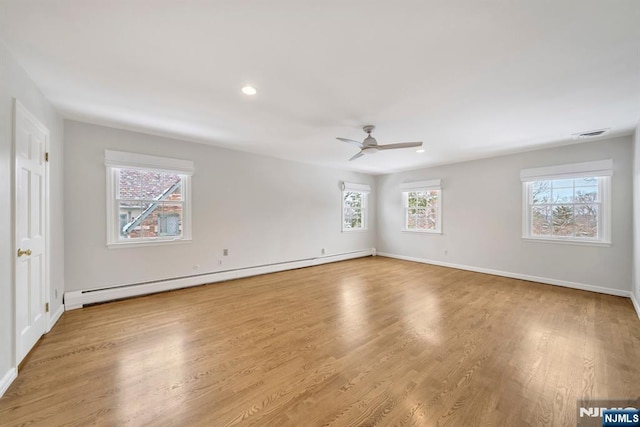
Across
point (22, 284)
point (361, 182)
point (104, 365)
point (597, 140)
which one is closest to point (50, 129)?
point (22, 284)

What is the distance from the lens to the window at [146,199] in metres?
3.77

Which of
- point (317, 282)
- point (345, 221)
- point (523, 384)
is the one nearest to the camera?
point (523, 384)

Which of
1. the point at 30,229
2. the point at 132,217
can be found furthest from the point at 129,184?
the point at 30,229

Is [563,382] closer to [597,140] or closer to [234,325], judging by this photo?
[234,325]

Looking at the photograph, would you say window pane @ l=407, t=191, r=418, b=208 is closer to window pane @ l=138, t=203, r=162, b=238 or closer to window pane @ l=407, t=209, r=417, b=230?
window pane @ l=407, t=209, r=417, b=230

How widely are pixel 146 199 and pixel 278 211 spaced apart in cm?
244

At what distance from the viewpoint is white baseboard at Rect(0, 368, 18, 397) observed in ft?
5.90

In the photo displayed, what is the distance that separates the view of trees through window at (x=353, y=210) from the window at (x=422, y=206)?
1.21 metres

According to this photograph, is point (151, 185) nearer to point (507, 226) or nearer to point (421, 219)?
point (421, 219)

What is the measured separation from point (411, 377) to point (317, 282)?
9.37 feet

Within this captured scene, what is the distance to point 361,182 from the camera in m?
7.36

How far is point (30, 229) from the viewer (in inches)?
94.9

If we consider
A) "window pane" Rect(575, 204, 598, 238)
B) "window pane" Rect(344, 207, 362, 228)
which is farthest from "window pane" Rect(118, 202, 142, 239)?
"window pane" Rect(575, 204, 598, 238)

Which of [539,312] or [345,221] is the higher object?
[345,221]
